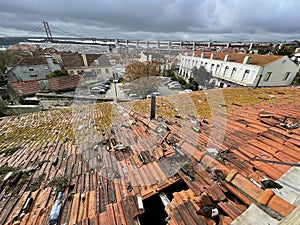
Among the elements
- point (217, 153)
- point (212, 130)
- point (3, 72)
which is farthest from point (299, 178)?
point (3, 72)

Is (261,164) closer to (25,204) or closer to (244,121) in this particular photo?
(244,121)

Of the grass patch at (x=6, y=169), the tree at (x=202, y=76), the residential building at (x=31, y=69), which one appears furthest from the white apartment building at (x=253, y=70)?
the residential building at (x=31, y=69)

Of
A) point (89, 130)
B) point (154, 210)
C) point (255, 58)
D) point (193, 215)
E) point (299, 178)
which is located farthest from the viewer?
point (255, 58)

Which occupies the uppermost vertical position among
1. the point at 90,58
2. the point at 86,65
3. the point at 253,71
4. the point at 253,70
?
the point at 253,70

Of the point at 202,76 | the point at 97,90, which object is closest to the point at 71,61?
the point at 97,90

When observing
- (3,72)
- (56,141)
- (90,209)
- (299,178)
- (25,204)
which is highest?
(299,178)

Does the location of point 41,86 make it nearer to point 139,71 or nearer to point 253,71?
point 139,71
